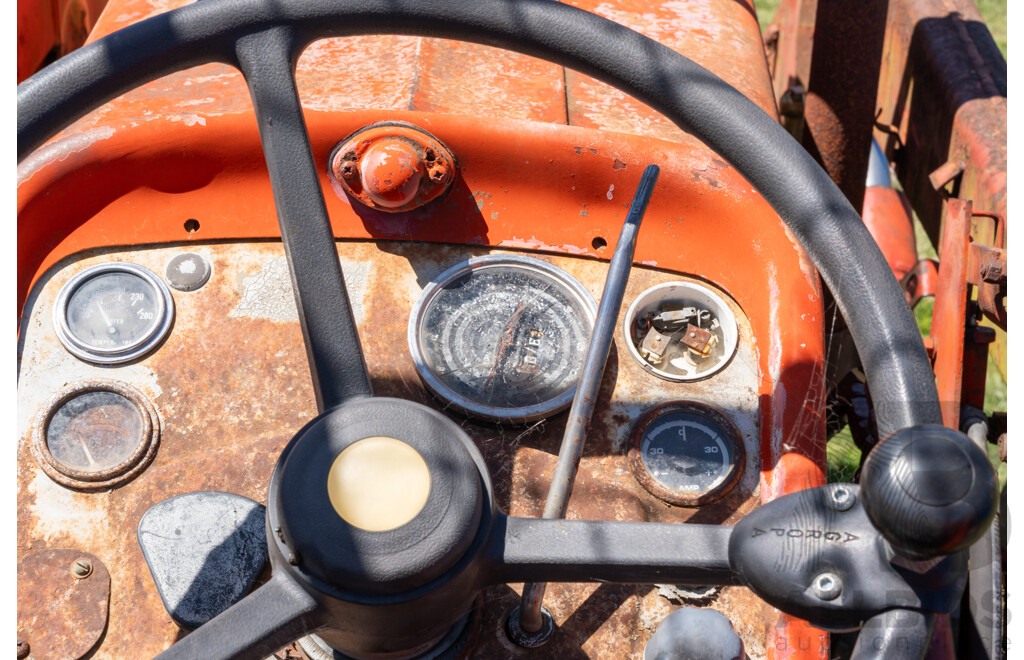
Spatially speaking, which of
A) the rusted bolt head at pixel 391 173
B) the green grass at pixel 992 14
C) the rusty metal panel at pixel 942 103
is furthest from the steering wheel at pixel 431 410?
the green grass at pixel 992 14

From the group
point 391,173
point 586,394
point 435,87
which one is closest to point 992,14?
point 435,87

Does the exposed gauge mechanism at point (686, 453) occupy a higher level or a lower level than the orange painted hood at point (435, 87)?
lower

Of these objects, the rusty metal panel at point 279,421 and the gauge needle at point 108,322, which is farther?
the gauge needle at point 108,322

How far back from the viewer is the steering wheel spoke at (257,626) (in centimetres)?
92

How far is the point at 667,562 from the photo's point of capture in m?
0.96

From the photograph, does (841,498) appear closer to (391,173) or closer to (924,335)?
(391,173)

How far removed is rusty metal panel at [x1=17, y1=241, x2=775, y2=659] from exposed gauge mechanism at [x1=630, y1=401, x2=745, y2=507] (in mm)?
26

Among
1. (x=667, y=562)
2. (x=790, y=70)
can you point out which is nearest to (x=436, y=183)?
(x=667, y=562)

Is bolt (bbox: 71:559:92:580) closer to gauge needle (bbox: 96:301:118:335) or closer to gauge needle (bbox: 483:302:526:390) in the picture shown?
gauge needle (bbox: 96:301:118:335)

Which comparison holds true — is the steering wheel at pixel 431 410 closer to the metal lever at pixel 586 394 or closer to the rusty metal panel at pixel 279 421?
the metal lever at pixel 586 394

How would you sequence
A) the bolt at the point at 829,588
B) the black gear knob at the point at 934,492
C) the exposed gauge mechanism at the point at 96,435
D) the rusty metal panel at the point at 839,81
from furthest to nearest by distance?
the rusty metal panel at the point at 839,81 → the exposed gauge mechanism at the point at 96,435 → the bolt at the point at 829,588 → the black gear knob at the point at 934,492

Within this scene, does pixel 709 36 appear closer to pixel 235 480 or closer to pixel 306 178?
pixel 306 178

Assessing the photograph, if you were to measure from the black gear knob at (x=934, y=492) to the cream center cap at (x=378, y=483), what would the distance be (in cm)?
45

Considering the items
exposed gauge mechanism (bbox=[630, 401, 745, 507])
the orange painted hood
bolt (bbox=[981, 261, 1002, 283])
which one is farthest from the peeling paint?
bolt (bbox=[981, 261, 1002, 283])
